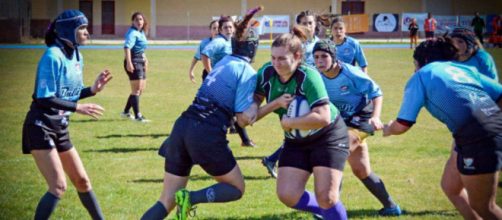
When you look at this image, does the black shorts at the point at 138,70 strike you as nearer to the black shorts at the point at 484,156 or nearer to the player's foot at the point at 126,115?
the player's foot at the point at 126,115

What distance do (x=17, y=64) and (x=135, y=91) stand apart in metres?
16.0

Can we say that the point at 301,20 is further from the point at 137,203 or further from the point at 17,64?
the point at 17,64

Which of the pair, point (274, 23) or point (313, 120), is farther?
point (274, 23)

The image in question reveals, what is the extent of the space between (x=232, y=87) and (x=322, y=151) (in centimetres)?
93

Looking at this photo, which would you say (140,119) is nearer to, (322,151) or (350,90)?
(350,90)

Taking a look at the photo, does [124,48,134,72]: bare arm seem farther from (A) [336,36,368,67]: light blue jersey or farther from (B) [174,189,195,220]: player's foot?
(B) [174,189,195,220]: player's foot

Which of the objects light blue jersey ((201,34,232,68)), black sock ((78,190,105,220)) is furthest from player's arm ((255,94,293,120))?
light blue jersey ((201,34,232,68))

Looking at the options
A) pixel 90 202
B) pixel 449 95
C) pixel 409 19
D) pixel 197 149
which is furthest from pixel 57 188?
pixel 409 19

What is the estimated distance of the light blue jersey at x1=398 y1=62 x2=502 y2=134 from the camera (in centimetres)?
512

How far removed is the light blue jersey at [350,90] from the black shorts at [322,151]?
1164 mm

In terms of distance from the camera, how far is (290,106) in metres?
5.39

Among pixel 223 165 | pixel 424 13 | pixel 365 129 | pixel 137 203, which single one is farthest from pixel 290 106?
pixel 424 13

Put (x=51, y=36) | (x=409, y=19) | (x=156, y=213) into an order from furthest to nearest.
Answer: (x=409, y=19)
(x=51, y=36)
(x=156, y=213)

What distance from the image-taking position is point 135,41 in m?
13.8
